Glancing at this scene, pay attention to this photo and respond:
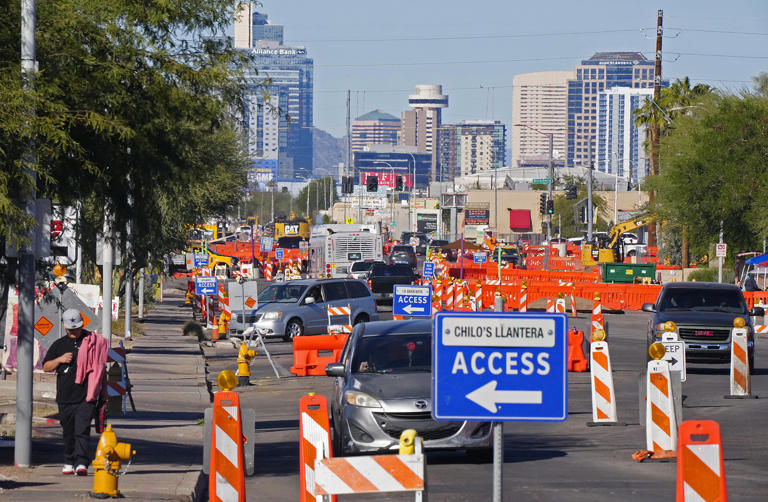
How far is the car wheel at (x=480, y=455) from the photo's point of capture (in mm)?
13383

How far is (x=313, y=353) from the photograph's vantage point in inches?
1043

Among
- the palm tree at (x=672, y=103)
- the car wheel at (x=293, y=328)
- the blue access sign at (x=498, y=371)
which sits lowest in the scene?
the car wheel at (x=293, y=328)

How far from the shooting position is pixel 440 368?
6.91 meters

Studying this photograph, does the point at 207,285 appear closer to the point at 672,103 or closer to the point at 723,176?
the point at 723,176

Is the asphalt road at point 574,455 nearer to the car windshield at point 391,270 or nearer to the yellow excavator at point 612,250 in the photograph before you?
the car windshield at point 391,270

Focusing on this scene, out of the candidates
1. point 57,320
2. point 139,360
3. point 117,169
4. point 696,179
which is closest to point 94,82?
point 117,169

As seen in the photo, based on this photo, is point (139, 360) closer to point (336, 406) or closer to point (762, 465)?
point (336, 406)

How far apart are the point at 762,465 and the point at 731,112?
35634mm

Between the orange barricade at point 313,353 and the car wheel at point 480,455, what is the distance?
1264 cm

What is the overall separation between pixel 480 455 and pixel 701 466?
5.71 m

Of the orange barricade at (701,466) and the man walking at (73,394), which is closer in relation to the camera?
the orange barricade at (701,466)

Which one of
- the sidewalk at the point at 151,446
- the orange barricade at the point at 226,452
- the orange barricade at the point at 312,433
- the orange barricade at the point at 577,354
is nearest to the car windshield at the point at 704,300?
the orange barricade at the point at 577,354

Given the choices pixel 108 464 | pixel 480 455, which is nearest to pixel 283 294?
pixel 480 455

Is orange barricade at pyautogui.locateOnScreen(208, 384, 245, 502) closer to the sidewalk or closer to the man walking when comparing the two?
the sidewalk
